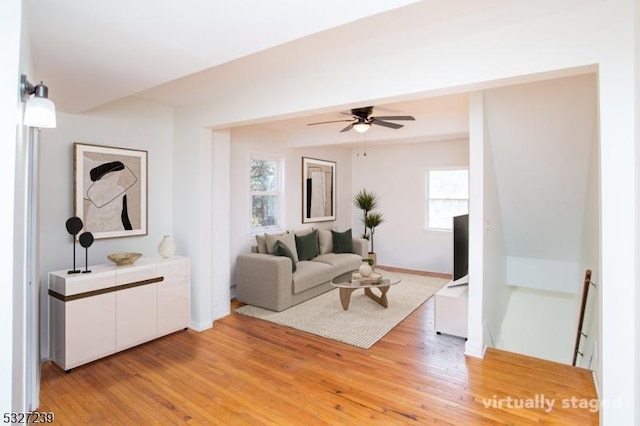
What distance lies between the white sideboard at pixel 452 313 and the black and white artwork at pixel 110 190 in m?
3.40

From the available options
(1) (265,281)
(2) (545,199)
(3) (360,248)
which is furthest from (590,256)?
(1) (265,281)

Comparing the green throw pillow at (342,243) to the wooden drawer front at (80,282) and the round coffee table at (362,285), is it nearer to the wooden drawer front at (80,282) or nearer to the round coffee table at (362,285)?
the round coffee table at (362,285)

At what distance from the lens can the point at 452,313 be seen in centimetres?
361

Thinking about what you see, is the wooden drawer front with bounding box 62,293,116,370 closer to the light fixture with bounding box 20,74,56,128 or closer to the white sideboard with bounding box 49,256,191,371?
the white sideboard with bounding box 49,256,191,371

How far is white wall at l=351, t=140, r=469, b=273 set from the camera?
6477mm

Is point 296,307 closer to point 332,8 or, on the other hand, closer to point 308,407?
point 308,407

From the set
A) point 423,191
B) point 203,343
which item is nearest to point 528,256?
point 423,191

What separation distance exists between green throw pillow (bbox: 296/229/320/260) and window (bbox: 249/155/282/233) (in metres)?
0.63

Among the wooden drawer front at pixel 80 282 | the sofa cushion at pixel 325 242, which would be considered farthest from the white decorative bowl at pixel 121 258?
the sofa cushion at pixel 325 242

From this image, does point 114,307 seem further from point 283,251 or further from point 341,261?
point 341,261

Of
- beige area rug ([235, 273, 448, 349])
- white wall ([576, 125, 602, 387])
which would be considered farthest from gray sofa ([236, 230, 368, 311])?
white wall ([576, 125, 602, 387])

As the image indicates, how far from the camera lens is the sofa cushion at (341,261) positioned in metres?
5.30

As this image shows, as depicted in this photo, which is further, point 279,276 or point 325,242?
point 325,242

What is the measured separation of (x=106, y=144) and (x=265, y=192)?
2.44 metres
